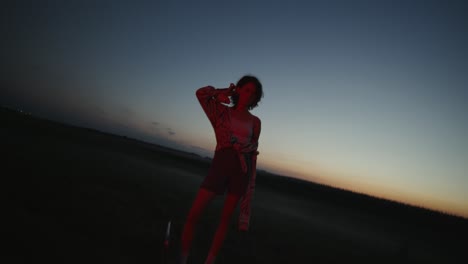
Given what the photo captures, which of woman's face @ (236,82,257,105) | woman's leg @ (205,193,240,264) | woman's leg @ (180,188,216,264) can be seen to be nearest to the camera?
woman's leg @ (180,188,216,264)

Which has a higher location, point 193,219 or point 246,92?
point 246,92

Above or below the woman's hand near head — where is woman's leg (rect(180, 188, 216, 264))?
below

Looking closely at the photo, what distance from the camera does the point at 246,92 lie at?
2.85 meters

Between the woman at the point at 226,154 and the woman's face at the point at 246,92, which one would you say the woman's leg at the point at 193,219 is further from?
the woman's face at the point at 246,92

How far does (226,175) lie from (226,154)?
0.67 ft

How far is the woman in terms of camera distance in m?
2.51

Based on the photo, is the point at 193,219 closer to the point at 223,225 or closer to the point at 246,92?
the point at 223,225

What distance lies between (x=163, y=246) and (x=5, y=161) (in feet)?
17.1

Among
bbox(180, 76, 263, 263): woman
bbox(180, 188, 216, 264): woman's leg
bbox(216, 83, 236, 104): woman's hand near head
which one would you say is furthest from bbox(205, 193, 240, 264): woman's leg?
bbox(216, 83, 236, 104): woman's hand near head

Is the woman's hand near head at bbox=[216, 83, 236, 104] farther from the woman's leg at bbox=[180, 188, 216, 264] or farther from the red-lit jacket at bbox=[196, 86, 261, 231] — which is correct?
the woman's leg at bbox=[180, 188, 216, 264]

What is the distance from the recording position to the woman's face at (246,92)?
112 inches

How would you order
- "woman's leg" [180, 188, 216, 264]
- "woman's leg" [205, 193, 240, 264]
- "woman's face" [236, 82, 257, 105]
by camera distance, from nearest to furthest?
"woman's leg" [180, 188, 216, 264] < "woman's leg" [205, 193, 240, 264] < "woman's face" [236, 82, 257, 105]

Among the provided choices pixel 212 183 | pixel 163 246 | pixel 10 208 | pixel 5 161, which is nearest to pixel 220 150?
pixel 212 183

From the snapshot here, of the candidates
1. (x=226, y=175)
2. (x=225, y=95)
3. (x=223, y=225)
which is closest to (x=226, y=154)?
(x=226, y=175)
